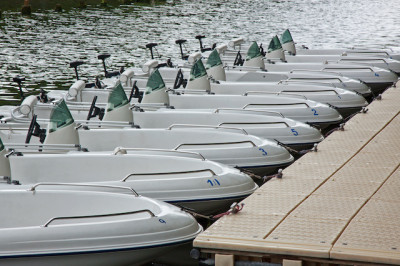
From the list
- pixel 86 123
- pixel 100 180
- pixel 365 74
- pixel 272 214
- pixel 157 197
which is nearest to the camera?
pixel 272 214

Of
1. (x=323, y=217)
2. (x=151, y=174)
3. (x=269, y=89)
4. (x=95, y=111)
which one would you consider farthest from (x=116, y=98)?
(x=323, y=217)

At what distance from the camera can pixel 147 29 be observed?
27.3 meters

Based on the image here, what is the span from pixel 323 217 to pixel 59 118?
311cm

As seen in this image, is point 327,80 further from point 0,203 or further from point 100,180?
point 0,203

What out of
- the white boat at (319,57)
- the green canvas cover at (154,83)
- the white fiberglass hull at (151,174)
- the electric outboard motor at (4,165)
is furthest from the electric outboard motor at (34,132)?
the white boat at (319,57)

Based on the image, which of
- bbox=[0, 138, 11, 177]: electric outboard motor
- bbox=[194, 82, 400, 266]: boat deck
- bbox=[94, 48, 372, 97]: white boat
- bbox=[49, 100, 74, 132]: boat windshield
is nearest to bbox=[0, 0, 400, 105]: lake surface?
bbox=[94, 48, 372, 97]: white boat

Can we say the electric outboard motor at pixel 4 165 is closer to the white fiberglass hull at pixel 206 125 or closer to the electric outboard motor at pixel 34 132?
the electric outboard motor at pixel 34 132

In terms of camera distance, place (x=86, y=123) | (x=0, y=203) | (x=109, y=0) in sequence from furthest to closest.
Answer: (x=109, y=0), (x=86, y=123), (x=0, y=203)

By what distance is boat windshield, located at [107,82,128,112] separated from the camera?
8.26 meters

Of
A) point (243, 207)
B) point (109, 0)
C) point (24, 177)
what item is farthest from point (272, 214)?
point (109, 0)

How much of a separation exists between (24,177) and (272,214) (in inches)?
104

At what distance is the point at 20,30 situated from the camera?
2705 centimetres

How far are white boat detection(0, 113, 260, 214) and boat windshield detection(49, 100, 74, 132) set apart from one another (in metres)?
0.01

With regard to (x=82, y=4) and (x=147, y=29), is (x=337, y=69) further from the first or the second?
(x=82, y=4)
